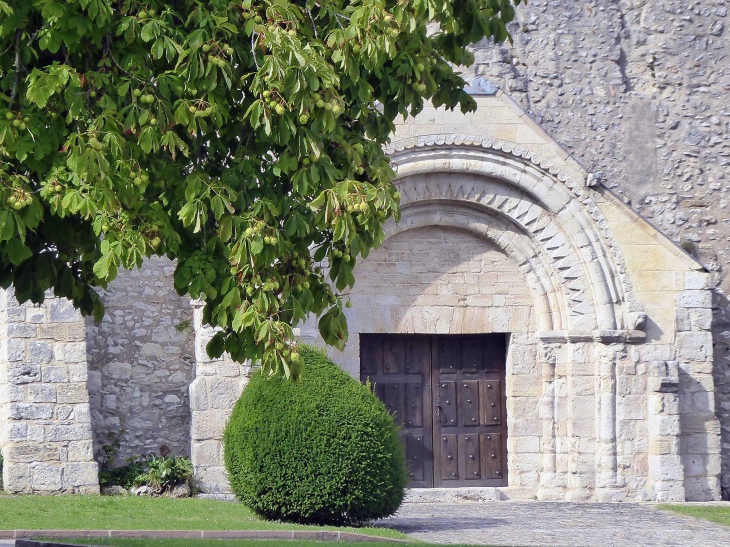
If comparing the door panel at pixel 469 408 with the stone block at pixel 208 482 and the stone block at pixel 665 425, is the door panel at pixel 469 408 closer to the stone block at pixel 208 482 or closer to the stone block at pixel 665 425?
the stone block at pixel 665 425

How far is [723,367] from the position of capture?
1310 cm

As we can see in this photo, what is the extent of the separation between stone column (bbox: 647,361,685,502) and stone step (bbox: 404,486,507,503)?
179cm

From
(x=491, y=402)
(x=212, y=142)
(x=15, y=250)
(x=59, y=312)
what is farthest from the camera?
(x=491, y=402)

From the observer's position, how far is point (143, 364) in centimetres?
1173

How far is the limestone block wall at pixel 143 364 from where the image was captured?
37.9 ft

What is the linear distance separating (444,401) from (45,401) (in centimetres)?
464

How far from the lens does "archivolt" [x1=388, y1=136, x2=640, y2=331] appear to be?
38.7 ft

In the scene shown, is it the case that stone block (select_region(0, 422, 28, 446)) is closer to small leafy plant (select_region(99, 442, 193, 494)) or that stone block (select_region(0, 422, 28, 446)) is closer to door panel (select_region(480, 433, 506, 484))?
small leafy plant (select_region(99, 442, 193, 494))

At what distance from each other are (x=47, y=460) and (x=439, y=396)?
15.1ft

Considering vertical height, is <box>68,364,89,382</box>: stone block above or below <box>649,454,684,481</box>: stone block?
above

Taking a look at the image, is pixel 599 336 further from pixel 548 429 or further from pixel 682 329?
pixel 548 429

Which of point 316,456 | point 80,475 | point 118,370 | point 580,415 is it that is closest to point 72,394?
point 80,475

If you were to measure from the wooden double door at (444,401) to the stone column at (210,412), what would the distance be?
193cm

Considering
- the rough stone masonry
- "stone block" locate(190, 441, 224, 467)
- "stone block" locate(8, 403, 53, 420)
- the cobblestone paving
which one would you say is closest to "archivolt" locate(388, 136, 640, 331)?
the rough stone masonry
